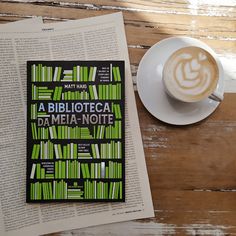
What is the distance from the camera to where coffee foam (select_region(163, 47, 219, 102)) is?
34.1 inches

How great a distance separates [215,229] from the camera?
90 cm

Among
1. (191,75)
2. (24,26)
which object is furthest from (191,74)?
(24,26)

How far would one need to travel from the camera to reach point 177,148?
0.90 metres

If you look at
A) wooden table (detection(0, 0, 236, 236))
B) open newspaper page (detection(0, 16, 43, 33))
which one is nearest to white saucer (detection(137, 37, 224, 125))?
wooden table (detection(0, 0, 236, 236))

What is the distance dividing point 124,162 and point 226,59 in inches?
10.1

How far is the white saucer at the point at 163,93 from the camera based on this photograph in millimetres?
892

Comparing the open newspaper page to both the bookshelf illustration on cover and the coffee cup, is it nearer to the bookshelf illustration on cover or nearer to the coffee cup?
the bookshelf illustration on cover

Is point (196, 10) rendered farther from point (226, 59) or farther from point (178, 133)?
point (178, 133)

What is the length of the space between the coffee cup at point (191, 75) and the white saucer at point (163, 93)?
0.02 m

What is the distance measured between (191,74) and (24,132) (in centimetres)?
30

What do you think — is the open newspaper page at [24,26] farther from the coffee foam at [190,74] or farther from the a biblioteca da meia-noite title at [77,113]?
the coffee foam at [190,74]

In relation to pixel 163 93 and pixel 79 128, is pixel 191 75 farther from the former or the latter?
pixel 79 128

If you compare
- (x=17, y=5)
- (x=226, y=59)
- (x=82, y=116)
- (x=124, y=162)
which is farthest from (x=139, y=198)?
(x=17, y=5)

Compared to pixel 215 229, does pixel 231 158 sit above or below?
above
